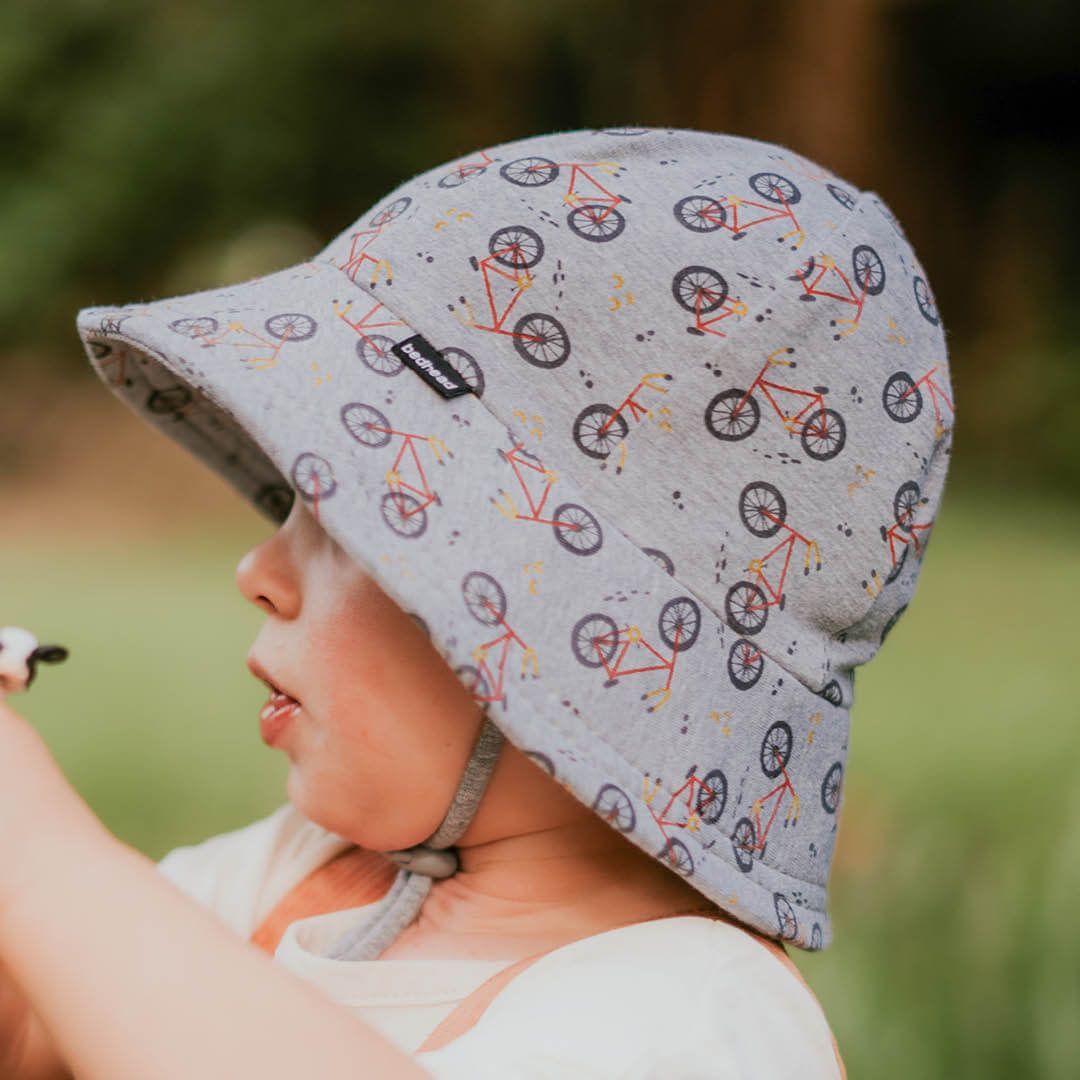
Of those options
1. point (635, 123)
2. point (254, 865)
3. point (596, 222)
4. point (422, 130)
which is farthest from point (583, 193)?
point (422, 130)

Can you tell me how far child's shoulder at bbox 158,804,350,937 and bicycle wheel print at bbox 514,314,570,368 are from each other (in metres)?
0.50

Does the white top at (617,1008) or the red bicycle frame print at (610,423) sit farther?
the red bicycle frame print at (610,423)

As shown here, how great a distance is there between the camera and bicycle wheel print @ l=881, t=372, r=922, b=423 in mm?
964

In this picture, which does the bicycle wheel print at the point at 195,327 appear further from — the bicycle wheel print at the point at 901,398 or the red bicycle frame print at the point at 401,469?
the bicycle wheel print at the point at 901,398

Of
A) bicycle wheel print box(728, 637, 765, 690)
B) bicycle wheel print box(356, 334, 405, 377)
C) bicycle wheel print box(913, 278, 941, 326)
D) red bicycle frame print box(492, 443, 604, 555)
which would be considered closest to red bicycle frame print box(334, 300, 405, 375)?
bicycle wheel print box(356, 334, 405, 377)

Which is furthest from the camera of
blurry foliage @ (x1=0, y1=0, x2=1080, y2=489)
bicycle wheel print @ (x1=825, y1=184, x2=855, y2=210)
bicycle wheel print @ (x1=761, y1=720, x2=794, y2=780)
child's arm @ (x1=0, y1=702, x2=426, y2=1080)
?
blurry foliage @ (x1=0, y1=0, x2=1080, y2=489)

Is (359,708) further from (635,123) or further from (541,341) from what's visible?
(635,123)

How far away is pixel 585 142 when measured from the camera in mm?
1004

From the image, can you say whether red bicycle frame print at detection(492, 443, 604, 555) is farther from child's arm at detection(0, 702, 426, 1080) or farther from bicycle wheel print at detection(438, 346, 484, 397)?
child's arm at detection(0, 702, 426, 1080)

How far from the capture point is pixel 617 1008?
2.71 feet

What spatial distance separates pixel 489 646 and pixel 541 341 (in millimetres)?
242

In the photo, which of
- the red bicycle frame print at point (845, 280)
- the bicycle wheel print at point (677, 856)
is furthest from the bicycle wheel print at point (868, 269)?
the bicycle wheel print at point (677, 856)

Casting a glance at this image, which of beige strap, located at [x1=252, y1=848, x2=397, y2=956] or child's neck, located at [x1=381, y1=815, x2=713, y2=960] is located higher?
child's neck, located at [x1=381, y1=815, x2=713, y2=960]

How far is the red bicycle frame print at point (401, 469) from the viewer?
832mm
